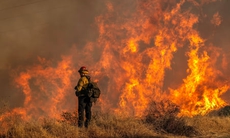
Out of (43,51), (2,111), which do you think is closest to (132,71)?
(43,51)

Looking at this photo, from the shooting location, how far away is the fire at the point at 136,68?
1888 cm

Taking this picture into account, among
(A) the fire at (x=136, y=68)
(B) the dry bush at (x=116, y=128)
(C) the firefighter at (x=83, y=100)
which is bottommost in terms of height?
(B) the dry bush at (x=116, y=128)

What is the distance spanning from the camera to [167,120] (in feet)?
31.7

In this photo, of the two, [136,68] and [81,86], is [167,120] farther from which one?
[136,68]

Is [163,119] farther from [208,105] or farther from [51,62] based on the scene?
[51,62]

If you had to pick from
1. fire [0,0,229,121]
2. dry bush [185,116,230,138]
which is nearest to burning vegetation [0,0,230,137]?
fire [0,0,229,121]

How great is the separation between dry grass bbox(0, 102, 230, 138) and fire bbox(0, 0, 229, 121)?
5613 millimetres

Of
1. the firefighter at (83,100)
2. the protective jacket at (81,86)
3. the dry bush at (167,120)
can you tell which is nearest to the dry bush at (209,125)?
the dry bush at (167,120)

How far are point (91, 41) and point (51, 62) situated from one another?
4760 millimetres

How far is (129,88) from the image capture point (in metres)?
21.5

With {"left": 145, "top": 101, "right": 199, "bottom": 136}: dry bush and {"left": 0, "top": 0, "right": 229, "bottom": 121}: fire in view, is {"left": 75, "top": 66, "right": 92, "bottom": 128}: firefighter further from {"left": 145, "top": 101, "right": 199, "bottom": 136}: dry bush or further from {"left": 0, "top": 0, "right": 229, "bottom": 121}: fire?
{"left": 0, "top": 0, "right": 229, "bottom": 121}: fire

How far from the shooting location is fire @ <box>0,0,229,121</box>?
18875mm

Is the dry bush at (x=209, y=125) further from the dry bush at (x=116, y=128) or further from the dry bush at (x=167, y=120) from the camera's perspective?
the dry bush at (x=116, y=128)

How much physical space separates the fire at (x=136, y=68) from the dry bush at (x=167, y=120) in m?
6.39
